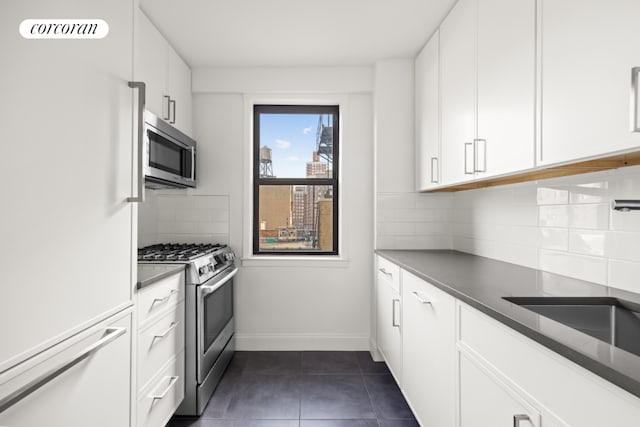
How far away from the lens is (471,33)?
186cm

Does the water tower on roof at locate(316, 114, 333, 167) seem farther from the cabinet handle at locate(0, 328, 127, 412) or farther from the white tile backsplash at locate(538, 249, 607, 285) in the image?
the cabinet handle at locate(0, 328, 127, 412)

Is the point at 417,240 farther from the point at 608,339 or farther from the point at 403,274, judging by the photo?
the point at 608,339

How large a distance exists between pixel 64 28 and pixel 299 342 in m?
2.69

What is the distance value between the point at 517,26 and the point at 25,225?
181 cm

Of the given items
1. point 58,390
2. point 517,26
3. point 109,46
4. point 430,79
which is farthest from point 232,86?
point 58,390

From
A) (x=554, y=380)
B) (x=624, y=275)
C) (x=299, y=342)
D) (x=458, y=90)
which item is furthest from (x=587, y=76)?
(x=299, y=342)

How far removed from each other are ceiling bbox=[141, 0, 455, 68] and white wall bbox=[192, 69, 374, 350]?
352mm

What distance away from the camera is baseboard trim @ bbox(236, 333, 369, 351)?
3059 millimetres

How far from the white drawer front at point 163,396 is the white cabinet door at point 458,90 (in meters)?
1.91

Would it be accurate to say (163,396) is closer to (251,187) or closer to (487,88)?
(251,187)

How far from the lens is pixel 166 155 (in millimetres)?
2305

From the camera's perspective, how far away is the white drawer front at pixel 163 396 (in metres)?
Answer: 1.60

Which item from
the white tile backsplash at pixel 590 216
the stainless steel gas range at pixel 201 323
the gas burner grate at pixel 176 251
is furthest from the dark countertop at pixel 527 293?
the gas burner grate at pixel 176 251

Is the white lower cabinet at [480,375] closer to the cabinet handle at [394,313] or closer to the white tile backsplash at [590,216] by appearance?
the cabinet handle at [394,313]
